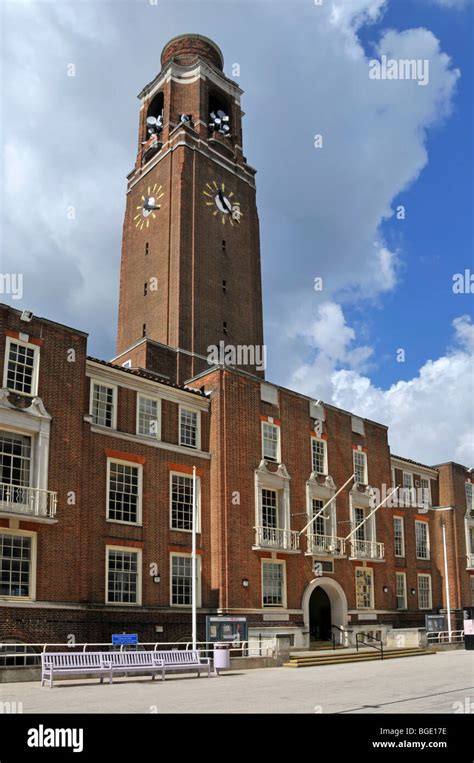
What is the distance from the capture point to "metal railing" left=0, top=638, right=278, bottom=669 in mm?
23609

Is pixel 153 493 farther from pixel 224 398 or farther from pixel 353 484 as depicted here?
pixel 353 484

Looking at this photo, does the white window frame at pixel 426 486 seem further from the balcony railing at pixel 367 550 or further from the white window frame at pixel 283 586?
the white window frame at pixel 283 586

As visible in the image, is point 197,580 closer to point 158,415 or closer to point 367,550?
point 158,415

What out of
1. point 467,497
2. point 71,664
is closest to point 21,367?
point 71,664

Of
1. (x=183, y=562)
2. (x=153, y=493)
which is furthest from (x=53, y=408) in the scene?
(x=183, y=562)

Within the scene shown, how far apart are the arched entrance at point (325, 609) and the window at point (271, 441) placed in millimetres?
6023

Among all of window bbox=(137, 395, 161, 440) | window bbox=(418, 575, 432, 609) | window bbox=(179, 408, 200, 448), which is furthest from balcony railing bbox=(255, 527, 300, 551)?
window bbox=(418, 575, 432, 609)

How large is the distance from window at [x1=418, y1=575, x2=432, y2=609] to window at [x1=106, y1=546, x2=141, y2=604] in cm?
2256

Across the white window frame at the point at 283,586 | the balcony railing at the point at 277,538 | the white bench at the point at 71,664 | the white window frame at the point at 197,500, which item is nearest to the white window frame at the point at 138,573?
the white window frame at the point at 197,500

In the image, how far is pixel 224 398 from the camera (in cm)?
3397

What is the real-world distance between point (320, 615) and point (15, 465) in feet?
62.3

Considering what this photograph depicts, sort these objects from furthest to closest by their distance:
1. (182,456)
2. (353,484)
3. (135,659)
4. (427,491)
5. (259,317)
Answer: (259,317) → (427,491) → (353,484) → (182,456) → (135,659)

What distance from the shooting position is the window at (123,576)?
2844cm
